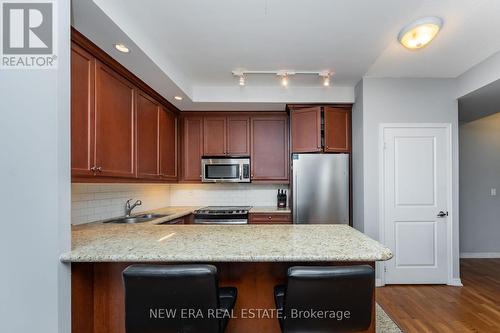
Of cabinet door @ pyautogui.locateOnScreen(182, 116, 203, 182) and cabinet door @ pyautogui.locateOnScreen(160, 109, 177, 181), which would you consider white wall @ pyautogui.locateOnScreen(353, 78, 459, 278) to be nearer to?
cabinet door @ pyautogui.locateOnScreen(182, 116, 203, 182)

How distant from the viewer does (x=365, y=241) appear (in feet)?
4.80

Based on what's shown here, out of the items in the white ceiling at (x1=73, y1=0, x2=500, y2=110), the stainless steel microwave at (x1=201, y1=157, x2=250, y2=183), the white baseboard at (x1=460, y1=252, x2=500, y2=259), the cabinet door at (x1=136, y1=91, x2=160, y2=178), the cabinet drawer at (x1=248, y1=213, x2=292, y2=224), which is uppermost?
the white ceiling at (x1=73, y1=0, x2=500, y2=110)

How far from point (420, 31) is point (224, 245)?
2.15 m

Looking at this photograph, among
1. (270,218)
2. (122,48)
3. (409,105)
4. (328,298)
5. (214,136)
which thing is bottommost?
(270,218)

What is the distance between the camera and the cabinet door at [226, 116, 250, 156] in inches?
146

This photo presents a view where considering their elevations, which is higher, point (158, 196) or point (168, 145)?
point (168, 145)

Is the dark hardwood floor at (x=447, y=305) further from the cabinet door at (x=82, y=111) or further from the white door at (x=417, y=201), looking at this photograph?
the cabinet door at (x=82, y=111)

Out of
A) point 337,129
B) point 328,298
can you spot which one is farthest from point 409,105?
point 328,298

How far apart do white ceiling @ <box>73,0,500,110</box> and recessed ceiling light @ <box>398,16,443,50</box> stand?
48 millimetres

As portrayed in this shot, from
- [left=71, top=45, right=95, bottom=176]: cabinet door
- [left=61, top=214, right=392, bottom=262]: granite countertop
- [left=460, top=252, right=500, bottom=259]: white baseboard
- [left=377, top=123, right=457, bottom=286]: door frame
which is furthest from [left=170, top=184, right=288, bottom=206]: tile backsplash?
[left=460, top=252, right=500, bottom=259]: white baseboard

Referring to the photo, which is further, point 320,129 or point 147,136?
point 320,129

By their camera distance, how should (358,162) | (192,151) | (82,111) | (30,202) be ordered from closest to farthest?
1. (30,202)
2. (82,111)
3. (358,162)
4. (192,151)

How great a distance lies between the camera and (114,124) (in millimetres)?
2162

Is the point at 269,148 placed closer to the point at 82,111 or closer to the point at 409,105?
the point at 409,105
